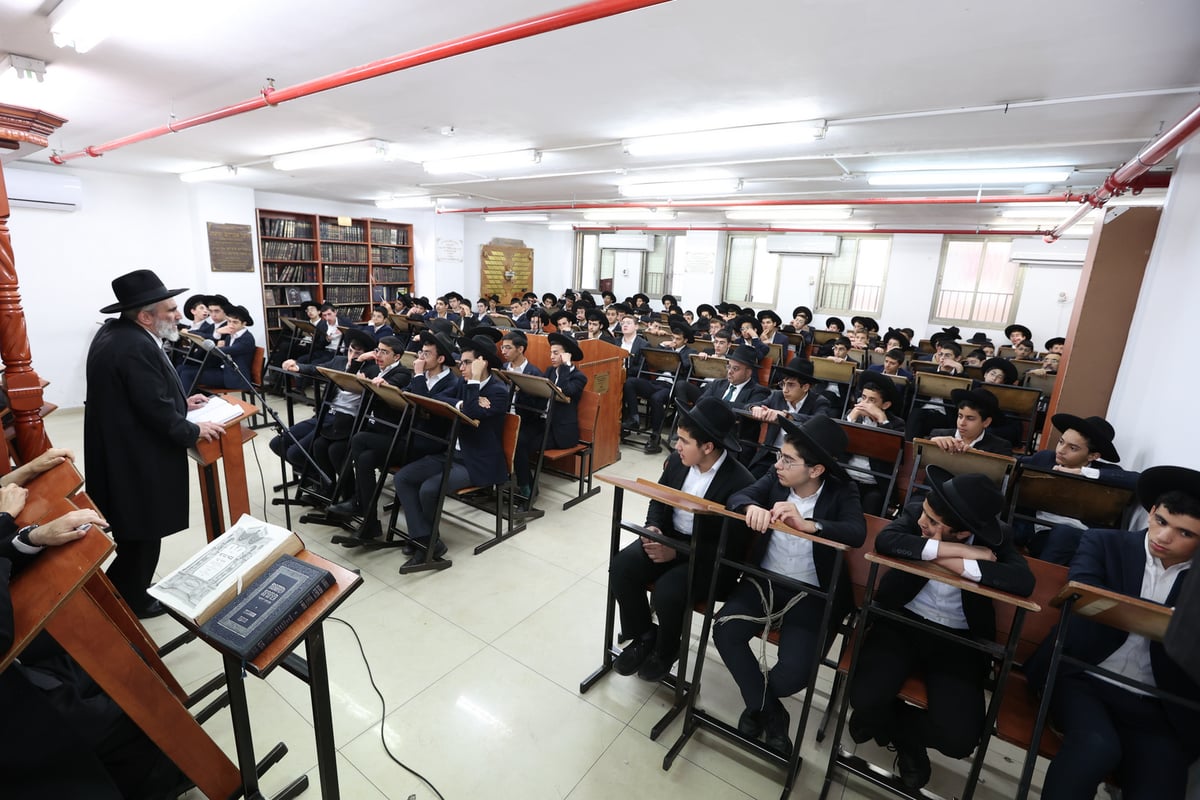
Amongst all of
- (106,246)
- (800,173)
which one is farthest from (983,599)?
(106,246)

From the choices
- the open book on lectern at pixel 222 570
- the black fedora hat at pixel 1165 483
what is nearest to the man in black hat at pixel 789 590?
the black fedora hat at pixel 1165 483

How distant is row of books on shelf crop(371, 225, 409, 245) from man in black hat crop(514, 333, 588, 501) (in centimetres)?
751

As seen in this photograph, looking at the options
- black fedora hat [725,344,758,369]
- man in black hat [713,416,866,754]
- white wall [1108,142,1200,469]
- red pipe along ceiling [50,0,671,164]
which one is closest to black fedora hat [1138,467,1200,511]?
white wall [1108,142,1200,469]

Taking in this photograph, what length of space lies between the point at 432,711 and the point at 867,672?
5.74ft

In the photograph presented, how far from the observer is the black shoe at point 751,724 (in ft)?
7.02

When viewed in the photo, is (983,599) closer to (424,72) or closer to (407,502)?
(407,502)

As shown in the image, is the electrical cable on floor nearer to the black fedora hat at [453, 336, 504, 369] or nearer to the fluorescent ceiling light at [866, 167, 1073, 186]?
the black fedora hat at [453, 336, 504, 369]

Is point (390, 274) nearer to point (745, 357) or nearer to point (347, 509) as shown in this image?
point (347, 509)

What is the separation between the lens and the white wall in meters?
2.53

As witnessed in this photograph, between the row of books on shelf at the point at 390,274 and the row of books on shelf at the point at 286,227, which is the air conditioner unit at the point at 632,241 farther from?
the row of books on shelf at the point at 286,227

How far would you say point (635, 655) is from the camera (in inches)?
96.0

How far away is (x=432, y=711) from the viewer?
227cm

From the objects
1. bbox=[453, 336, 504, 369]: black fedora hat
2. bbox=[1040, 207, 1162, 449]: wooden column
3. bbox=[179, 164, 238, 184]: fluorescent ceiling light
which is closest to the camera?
bbox=[453, 336, 504, 369]: black fedora hat

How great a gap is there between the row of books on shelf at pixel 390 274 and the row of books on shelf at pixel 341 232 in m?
0.69
